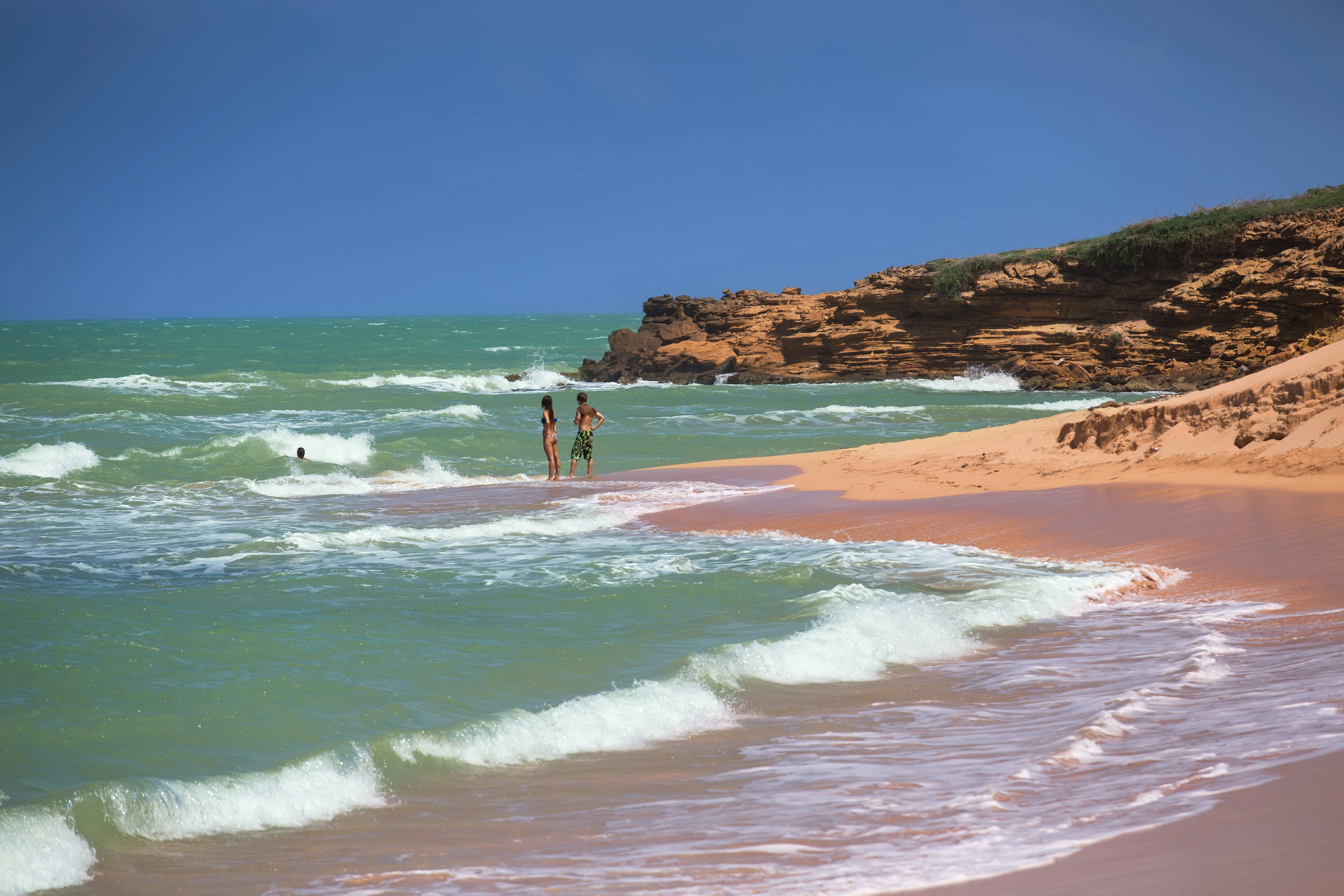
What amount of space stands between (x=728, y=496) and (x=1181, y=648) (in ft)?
27.1

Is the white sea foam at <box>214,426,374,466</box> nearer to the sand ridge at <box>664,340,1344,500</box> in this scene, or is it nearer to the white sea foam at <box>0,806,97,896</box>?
the sand ridge at <box>664,340,1344,500</box>

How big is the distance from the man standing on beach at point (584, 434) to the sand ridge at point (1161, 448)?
3799 mm

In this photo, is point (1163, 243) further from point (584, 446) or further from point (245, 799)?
point (245, 799)

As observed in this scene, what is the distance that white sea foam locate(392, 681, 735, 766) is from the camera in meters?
4.90

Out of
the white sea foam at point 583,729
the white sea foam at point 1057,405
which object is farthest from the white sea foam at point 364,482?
the white sea foam at point 1057,405

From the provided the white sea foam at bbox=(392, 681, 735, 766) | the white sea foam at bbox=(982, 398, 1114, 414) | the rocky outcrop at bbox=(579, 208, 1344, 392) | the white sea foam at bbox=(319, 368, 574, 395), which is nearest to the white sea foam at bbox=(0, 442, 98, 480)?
the white sea foam at bbox=(392, 681, 735, 766)

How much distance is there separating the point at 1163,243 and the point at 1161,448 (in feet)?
83.7

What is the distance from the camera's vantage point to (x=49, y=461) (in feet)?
59.6

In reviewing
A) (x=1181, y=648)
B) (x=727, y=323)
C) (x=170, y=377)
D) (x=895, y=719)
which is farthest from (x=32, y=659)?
(x=170, y=377)

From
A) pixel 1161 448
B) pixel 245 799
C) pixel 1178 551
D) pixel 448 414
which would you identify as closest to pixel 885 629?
pixel 1178 551

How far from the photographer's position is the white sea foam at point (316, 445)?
2058cm

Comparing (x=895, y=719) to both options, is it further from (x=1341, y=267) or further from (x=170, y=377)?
(x=170, y=377)

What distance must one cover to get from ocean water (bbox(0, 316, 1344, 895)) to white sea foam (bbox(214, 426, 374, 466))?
7.67 meters

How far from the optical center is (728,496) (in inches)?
536
